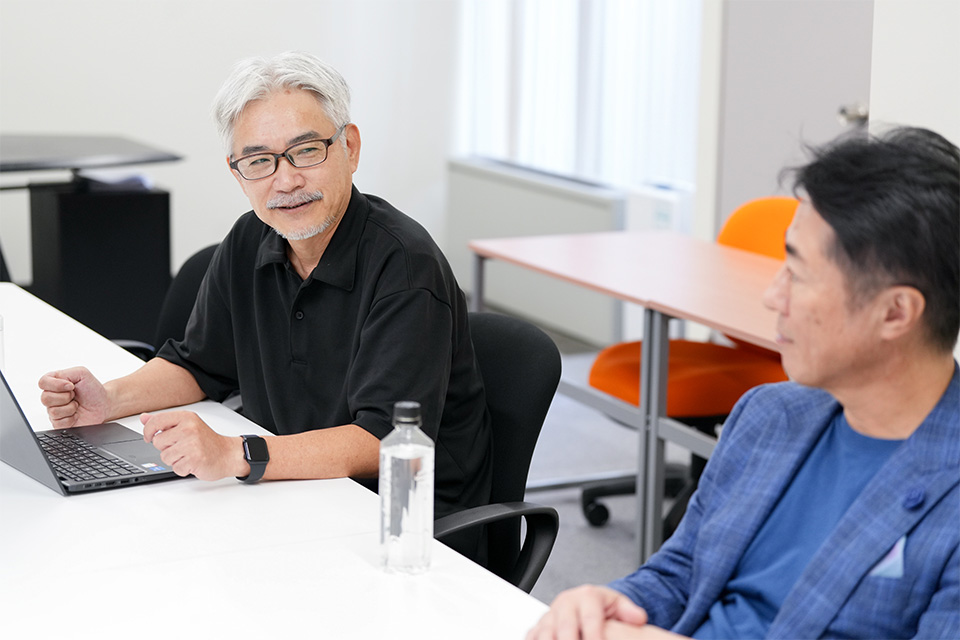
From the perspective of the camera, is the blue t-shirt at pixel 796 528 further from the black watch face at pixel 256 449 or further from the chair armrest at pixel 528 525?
the black watch face at pixel 256 449

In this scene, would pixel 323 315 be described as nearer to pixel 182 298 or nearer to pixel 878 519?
pixel 182 298

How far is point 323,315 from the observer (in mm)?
1818

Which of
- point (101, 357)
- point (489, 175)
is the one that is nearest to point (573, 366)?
point (489, 175)

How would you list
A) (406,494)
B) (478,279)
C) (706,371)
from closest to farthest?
(406,494) < (706,371) < (478,279)

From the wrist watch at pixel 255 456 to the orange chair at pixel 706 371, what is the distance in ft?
5.14

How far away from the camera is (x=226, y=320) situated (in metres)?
2.00

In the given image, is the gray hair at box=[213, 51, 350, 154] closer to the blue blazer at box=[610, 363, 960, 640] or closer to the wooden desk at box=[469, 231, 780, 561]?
the blue blazer at box=[610, 363, 960, 640]

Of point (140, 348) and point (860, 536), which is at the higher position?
point (860, 536)

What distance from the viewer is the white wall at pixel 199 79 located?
518 centimetres

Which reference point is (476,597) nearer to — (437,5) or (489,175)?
(489,175)

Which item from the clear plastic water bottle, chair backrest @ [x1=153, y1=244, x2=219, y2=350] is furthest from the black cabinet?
the clear plastic water bottle

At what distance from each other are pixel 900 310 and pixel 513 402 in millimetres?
820

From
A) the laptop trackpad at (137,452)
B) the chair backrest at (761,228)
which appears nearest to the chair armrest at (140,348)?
the laptop trackpad at (137,452)

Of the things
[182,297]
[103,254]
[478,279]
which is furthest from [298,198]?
[103,254]
